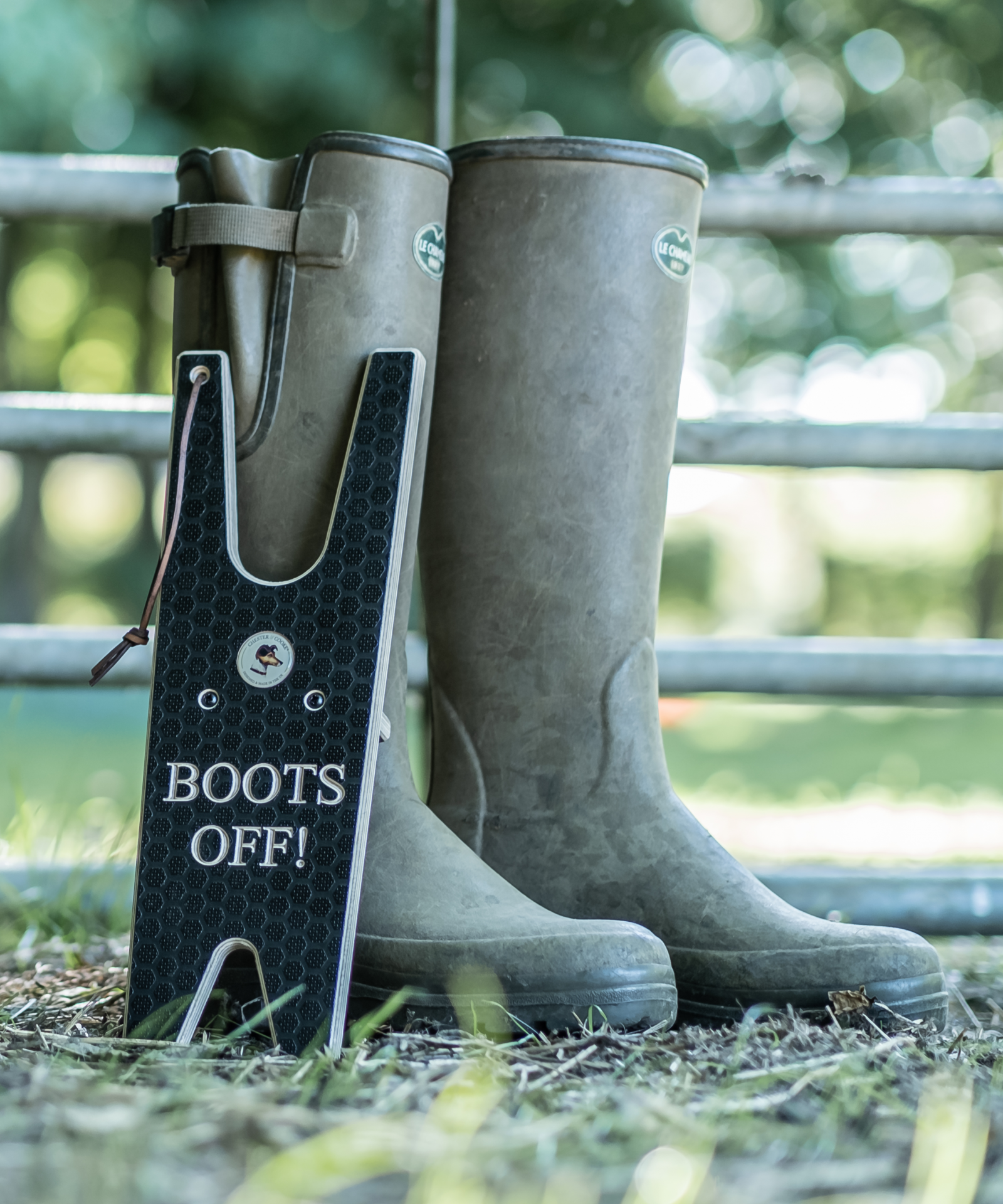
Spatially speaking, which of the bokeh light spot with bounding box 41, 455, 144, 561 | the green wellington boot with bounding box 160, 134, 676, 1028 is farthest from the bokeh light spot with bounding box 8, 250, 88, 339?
the green wellington boot with bounding box 160, 134, 676, 1028

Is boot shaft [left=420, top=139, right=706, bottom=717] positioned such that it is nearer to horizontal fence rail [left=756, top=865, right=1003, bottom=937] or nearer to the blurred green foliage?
horizontal fence rail [left=756, top=865, right=1003, bottom=937]

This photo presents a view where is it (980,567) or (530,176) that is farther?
(980,567)

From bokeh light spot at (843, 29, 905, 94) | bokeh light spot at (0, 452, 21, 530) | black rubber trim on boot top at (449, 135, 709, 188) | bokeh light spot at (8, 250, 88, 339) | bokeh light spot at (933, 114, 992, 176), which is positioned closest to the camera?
black rubber trim on boot top at (449, 135, 709, 188)

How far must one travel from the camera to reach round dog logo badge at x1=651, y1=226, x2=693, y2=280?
1.24 meters

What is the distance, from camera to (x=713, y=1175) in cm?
68

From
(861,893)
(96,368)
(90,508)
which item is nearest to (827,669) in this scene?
(861,893)

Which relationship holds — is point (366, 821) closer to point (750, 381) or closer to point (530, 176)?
point (530, 176)

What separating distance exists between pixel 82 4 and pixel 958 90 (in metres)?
4.77

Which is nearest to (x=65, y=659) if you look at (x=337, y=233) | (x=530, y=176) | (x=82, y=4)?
(x=337, y=233)

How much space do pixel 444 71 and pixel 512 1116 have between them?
1.34 meters

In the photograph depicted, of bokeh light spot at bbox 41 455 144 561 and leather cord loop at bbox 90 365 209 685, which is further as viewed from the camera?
bokeh light spot at bbox 41 455 144 561

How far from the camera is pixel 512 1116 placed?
78 centimetres

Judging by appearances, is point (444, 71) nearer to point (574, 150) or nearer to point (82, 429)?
point (574, 150)

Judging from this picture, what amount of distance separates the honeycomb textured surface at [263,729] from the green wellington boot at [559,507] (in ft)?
0.67
